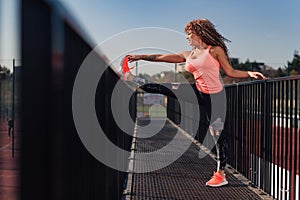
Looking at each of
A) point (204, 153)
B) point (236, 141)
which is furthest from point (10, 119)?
point (204, 153)

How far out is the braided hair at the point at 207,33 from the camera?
190 inches

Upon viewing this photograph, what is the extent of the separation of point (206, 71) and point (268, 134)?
1.09m

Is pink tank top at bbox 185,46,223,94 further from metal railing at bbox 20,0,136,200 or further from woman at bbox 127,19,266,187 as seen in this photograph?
metal railing at bbox 20,0,136,200

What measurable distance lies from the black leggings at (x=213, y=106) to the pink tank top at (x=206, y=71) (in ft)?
0.53

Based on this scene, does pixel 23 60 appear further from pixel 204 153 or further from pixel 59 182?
pixel 204 153

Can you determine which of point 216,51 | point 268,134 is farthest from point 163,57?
point 268,134

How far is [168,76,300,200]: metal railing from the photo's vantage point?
3941 mm

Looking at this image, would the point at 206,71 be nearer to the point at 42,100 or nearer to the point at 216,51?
the point at 216,51

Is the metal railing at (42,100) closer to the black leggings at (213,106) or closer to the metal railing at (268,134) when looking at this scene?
the metal railing at (268,134)

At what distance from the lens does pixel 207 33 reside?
15.8 feet

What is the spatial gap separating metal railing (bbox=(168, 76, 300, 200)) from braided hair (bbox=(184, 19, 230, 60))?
0.71 m

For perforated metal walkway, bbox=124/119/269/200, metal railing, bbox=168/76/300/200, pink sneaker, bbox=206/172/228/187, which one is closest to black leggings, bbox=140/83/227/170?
pink sneaker, bbox=206/172/228/187

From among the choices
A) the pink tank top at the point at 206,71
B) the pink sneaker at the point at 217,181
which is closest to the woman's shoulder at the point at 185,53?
the pink tank top at the point at 206,71

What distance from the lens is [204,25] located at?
484cm
